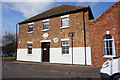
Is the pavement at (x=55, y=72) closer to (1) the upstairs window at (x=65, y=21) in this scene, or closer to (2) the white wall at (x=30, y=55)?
(2) the white wall at (x=30, y=55)

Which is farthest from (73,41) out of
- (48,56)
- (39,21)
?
(39,21)

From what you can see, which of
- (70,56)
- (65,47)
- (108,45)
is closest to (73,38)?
(65,47)

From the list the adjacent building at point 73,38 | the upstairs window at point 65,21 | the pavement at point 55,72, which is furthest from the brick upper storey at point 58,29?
the pavement at point 55,72

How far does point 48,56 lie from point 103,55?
22.6 ft

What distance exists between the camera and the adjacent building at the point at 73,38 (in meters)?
8.79

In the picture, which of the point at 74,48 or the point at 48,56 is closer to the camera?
the point at 74,48

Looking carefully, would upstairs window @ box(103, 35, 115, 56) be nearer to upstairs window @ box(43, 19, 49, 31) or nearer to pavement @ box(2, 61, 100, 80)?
pavement @ box(2, 61, 100, 80)

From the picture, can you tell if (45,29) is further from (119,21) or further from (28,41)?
(119,21)

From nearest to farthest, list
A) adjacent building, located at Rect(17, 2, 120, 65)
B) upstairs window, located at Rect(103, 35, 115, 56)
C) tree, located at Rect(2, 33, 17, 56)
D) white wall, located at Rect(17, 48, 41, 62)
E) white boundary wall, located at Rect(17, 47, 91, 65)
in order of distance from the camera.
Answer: upstairs window, located at Rect(103, 35, 115, 56) → adjacent building, located at Rect(17, 2, 120, 65) → white boundary wall, located at Rect(17, 47, 91, 65) → white wall, located at Rect(17, 48, 41, 62) → tree, located at Rect(2, 33, 17, 56)

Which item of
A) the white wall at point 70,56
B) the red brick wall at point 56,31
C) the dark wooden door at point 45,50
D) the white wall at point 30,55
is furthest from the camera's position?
the white wall at point 30,55

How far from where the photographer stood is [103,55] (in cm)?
869

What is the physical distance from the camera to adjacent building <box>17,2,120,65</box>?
879 cm

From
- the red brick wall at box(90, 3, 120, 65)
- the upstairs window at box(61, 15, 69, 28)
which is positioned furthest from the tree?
the red brick wall at box(90, 3, 120, 65)

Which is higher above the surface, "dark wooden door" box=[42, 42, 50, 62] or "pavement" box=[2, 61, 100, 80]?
"dark wooden door" box=[42, 42, 50, 62]
